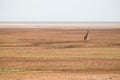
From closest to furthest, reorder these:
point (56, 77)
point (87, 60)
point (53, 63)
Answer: point (56, 77) → point (53, 63) → point (87, 60)

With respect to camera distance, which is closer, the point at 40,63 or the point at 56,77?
the point at 56,77

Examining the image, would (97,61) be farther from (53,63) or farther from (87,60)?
(53,63)

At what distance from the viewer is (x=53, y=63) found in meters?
2.53

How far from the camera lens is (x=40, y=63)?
2.54 metres

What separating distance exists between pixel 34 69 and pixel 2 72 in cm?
22

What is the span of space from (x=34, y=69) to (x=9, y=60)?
46 centimetres
